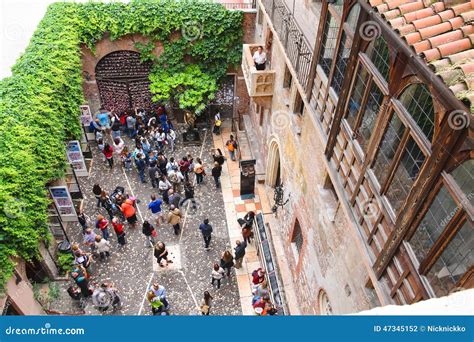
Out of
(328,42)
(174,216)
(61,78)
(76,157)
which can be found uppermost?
(328,42)

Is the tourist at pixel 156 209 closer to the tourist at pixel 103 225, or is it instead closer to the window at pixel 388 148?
the tourist at pixel 103 225

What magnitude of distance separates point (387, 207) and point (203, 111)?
14158mm

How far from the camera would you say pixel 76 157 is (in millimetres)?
15484

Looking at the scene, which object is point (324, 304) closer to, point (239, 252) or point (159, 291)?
point (239, 252)

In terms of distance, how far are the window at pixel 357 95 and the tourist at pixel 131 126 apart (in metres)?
12.5

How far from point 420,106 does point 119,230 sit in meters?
10.7

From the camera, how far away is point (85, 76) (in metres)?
18.1

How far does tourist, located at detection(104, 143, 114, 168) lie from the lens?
16344 millimetres

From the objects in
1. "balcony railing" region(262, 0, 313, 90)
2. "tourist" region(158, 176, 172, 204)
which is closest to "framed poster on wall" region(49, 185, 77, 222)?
"tourist" region(158, 176, 172, 204)

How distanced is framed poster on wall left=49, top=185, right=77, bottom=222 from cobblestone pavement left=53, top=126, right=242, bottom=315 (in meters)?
0.71

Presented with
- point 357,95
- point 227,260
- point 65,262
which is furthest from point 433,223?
point 65,262

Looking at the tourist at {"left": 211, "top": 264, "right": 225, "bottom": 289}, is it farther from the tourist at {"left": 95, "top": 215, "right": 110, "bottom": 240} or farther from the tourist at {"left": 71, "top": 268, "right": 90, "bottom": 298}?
the tourist at {"left": 95, "top": 215, "right": 110, "bottom": 240}

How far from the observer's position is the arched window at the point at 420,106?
16.4 feet

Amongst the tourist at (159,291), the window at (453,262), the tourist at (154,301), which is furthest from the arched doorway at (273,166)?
the window at (453,262)
